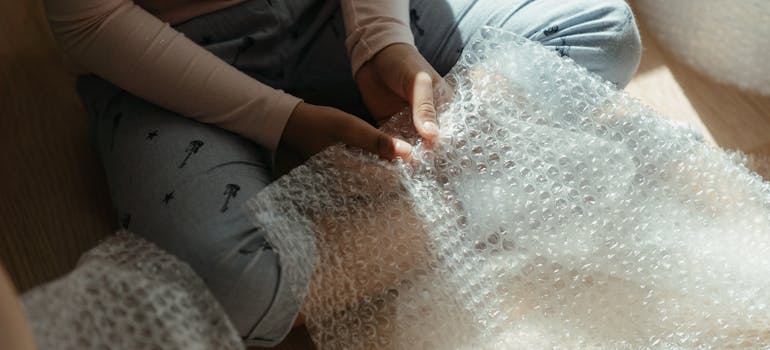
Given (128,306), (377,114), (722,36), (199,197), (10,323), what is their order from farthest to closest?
(722,36), (377,114), (199,197), (128,306), (10,323)

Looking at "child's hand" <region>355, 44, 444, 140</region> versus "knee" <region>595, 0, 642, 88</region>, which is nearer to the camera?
"child's hand" <region>355, 44, 444, 140</region>

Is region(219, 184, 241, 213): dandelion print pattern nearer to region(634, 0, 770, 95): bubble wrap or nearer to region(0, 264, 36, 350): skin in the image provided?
region(0, 264, 36, 350): skin

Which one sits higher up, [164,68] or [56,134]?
[164,68]

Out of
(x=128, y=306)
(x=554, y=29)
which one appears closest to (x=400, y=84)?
(x=554, y=29)

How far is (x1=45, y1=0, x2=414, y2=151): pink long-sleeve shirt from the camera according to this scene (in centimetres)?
66

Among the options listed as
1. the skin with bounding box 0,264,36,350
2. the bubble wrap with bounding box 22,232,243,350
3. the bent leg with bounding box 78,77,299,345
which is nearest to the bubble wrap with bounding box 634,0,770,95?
the bent leg with bounding box 78,77,299,345

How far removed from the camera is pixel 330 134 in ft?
2.14

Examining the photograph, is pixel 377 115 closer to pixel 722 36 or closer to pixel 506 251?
pixel 506 251

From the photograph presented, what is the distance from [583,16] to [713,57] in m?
0.24

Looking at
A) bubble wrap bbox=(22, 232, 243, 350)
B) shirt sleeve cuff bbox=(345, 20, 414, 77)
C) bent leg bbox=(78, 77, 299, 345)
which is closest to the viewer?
bubble wrap bbox=(22, 232, 243, 350)

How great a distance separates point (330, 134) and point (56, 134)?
33 centimetres

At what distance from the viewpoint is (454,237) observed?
0.62 meters

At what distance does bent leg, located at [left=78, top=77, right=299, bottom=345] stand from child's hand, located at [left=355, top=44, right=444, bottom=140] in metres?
0.11

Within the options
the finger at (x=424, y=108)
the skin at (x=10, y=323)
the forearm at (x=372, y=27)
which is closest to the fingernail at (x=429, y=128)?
the finger at (x=424, y=108)
